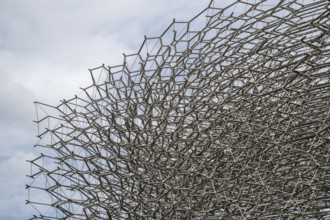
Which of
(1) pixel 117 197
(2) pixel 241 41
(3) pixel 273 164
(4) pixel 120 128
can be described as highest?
(2) pixel 241 41

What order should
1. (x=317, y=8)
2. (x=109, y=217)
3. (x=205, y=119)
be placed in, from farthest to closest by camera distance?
(x=109, y=217) < (x=317, y=8) < (x=205, y=119)

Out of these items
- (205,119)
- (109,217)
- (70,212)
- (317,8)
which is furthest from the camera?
(70,212)

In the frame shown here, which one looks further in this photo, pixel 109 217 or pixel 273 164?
pixel 109 217

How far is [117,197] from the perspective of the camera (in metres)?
27.8

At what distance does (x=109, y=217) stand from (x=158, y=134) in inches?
212

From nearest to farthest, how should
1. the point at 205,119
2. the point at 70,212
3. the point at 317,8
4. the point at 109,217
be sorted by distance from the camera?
the point at 205,119 < the point at 317,8 < the point at 109,217 < the point at 70,212

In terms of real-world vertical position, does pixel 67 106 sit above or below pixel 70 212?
above

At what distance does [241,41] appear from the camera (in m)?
24.2

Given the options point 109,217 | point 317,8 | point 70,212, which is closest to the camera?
point 317,8

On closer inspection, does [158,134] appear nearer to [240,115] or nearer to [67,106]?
[240,115]

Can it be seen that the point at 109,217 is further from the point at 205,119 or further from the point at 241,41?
the point at 241,41

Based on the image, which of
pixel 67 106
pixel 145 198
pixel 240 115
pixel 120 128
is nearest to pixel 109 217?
pixel 145 198

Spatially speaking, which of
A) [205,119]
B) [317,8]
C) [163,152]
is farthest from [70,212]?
[317,8]

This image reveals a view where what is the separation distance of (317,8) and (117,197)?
14.3m
